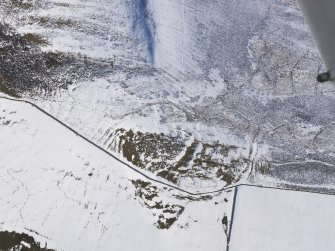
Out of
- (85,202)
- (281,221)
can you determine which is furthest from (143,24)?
(281,221)

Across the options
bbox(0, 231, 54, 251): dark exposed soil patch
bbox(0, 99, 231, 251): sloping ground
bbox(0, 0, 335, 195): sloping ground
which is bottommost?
bbox(0, 231, 54, 251): dark exposed soil patch

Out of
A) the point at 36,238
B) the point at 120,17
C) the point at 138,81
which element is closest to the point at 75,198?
the point at 36,238

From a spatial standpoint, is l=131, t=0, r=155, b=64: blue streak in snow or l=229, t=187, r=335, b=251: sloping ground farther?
l=131, t=0, r=155, b=64: blue streak in snow

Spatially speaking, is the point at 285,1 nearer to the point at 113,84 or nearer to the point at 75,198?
the point at 113,84

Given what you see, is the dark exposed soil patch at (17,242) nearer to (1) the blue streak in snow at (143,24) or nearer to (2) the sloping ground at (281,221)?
(2) the sloping ground at (281,221)

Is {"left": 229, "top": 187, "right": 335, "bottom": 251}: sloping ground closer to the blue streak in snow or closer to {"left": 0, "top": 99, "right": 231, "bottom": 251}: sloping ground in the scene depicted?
{"left": 0, "top": 99, "right": 231, "bottom": 251}: sloping ground

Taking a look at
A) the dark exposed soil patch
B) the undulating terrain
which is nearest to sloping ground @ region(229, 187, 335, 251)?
the undulating terrain

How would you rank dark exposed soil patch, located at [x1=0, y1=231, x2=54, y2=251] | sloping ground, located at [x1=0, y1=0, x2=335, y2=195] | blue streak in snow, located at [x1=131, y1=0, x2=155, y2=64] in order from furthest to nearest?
blue streak in snow, located at [x1=131, y1=0, x2=155, y2=64] < sloping ground, located at [x1=0, y1=0, x2=335, y2=195] < dark exposed soil patch, located at [x1=0, y1=231, x2=54, y2=251]
